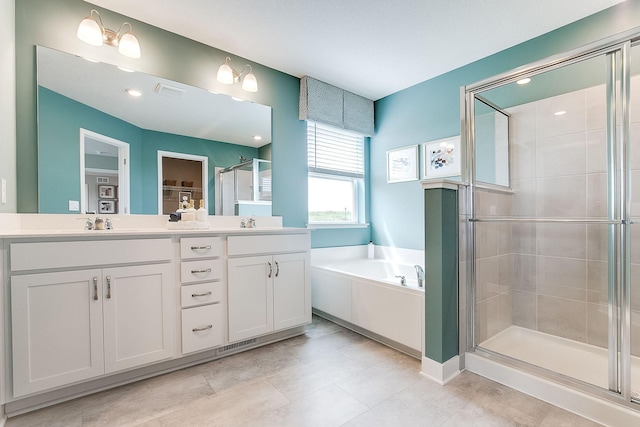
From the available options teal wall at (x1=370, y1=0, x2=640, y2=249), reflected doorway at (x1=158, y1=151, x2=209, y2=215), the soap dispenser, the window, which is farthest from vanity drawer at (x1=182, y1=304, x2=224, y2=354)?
teal wall at (x1=370, y1=0, x2=640, y2=249)

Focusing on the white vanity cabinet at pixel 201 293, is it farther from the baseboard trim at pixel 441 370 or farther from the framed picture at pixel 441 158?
the framed picture at pixel 441 158

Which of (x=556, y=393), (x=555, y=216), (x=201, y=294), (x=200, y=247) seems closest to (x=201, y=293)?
(x=201, y=294)

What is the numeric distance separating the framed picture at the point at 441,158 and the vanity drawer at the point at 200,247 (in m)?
2.23

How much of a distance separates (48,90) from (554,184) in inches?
138

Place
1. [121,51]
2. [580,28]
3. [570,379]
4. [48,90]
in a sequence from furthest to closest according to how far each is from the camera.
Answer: [580,28] → [121,51] → [48,90] → [570,379]

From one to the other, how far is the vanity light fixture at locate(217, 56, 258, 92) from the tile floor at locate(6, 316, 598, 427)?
2.22 meters

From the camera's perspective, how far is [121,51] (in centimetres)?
204

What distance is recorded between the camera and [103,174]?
6.75ft

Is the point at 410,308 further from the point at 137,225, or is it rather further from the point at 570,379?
the point at 137,225

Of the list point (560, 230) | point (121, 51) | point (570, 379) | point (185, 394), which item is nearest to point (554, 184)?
point (560, 230)

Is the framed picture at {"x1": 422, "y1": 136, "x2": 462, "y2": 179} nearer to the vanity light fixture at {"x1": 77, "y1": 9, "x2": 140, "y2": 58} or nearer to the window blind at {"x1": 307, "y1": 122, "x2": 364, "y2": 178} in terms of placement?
the window blind at {"x1": 307, "y1": 122, "x2": 364, "y2": 178}

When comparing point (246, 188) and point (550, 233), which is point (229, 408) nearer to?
point (246, 188)

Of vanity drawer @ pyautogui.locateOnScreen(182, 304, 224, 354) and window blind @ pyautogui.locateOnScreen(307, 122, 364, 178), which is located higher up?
window blind @ pyautogui.locateOnScreen(307, 122, 364, 178)

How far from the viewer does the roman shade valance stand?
120 inches
